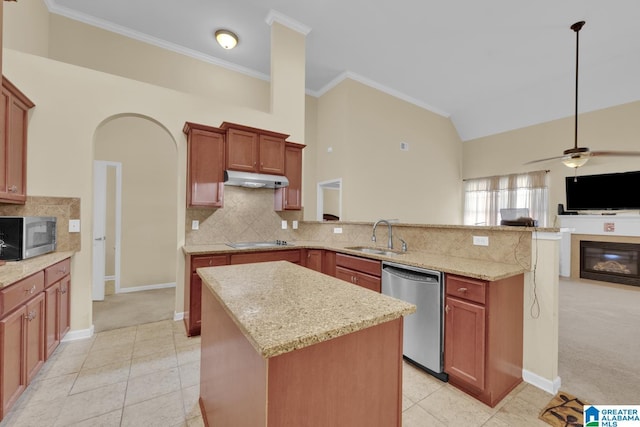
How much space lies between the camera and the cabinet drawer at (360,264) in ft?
8.49

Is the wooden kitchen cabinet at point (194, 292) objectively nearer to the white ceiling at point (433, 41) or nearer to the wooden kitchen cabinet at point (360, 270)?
the wooden kitchen cabinet at point (360, 270)

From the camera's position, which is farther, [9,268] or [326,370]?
[9,268]

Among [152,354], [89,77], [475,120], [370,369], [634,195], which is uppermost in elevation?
[475,120]

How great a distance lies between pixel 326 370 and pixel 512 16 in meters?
5.22

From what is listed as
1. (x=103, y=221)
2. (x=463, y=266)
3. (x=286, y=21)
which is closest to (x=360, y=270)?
(x=463, y=266)

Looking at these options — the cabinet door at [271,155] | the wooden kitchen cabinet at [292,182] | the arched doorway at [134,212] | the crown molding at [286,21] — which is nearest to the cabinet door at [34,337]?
the arched doorway at [134,212]

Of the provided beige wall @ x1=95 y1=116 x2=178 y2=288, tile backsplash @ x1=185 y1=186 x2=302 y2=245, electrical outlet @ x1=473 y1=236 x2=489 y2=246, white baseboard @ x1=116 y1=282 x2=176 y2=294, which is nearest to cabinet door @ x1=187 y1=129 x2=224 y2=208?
tile backsplash @ x1=185 y1=186 x2=302 y2=245

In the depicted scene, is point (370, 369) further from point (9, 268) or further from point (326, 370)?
point (9, 268)

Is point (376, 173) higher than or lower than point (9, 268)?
higher

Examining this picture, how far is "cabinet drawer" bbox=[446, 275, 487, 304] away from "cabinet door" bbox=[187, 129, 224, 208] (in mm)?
2624

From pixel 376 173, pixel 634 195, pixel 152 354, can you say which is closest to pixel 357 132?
pixel 376 173

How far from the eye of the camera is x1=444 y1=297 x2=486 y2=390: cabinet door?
182 centimetres

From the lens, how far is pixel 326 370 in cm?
91

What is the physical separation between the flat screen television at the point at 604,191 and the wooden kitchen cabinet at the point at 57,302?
8397mm
